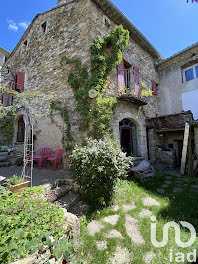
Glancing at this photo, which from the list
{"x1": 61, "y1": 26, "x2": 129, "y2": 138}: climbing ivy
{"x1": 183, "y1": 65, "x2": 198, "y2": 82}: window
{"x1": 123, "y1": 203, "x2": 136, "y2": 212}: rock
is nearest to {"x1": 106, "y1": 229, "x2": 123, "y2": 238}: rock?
{"x1": 123, "y1": 203, "x2": 136, "y2": 212}: rock

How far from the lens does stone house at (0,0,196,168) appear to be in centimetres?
532

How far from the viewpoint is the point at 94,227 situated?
2295 mm

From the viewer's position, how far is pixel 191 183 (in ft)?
15.0

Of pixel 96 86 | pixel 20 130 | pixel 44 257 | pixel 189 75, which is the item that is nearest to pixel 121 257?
pixel 44 257

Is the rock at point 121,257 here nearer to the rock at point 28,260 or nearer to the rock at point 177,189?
the rock at point 28,260

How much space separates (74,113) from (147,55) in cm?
723

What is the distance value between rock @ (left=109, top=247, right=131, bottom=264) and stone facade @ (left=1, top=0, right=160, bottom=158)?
356 cm

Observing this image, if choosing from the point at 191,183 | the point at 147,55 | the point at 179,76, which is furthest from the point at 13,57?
the point at 191,183

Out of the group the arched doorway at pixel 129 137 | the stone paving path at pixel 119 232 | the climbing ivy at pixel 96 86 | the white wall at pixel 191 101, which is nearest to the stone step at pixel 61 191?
the stone paving path at pixel 119 232

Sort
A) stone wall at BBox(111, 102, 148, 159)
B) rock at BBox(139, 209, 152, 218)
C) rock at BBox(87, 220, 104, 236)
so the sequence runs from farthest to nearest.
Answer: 1. stone wall at BBox(111, 102, 148, 159)
2. rock at BBox(139, 209, 152, 218)
3. rock at BBox(87, 220, 104, 236)

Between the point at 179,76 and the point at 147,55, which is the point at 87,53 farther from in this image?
the point at 179,76

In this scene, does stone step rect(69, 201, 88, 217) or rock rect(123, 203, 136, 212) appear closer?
stone step rect(69, 201, 88, 217)

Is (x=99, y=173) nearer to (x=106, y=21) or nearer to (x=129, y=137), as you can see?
(x=129, y=137)

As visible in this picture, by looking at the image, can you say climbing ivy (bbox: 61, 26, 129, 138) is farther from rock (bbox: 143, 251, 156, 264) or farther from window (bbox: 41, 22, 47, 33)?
window (bbox: 41, 22, 47, 33)
